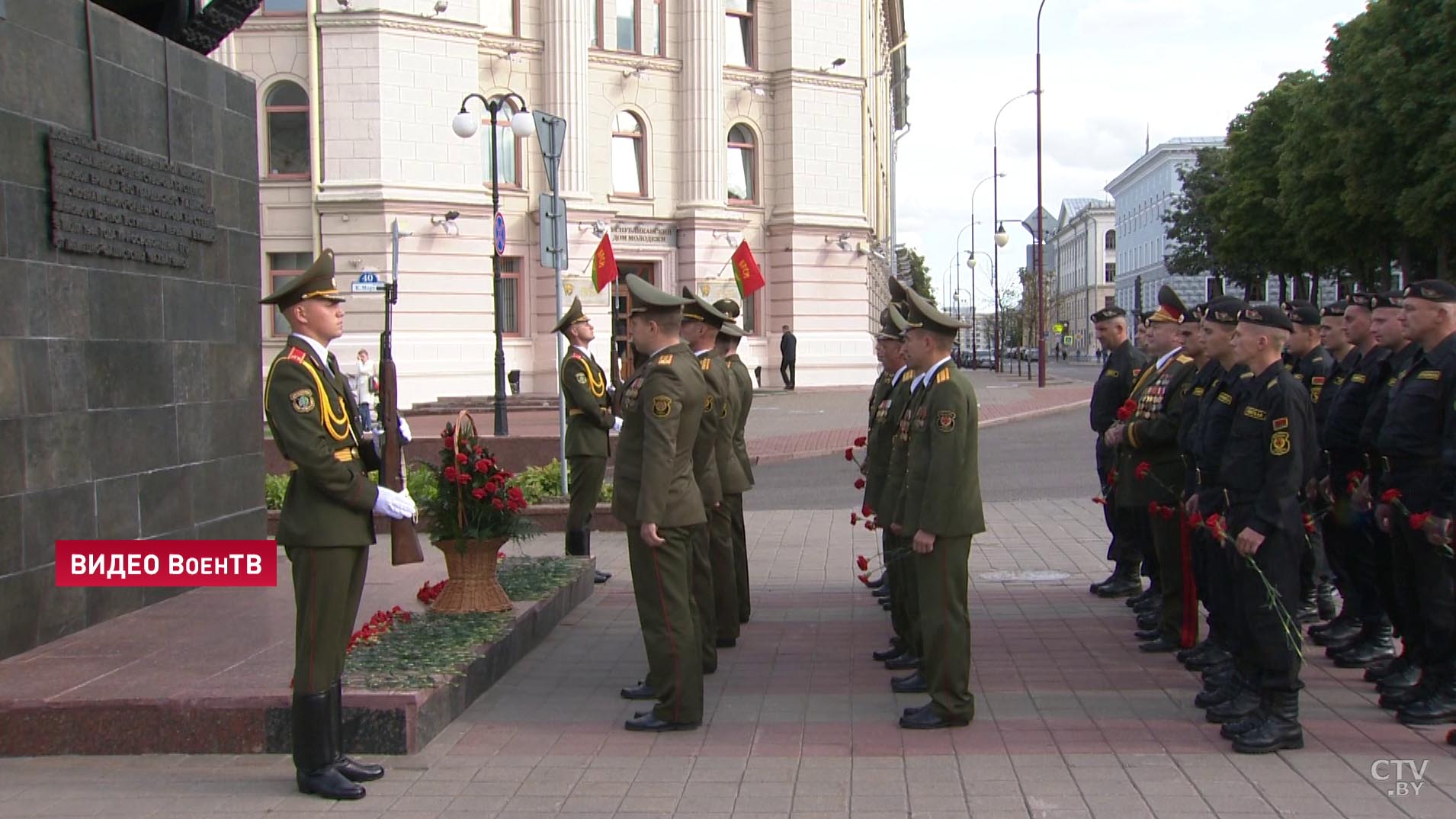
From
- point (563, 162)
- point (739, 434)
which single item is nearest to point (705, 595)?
point (739, 434)

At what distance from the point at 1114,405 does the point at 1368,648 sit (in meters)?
2.47

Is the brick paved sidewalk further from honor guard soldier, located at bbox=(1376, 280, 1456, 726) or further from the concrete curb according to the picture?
the concrete curb

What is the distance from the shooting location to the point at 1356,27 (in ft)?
131

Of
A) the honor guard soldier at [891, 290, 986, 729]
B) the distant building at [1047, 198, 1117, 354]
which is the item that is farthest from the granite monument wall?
the distant building at [1047, 198, 1117, 354]

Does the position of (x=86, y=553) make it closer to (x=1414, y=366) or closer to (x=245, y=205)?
(x=245, y=205)

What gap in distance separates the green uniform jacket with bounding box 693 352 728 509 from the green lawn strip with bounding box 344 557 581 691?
1466 millimetres

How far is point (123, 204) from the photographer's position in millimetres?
8555

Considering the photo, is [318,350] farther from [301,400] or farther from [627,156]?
[627,156]

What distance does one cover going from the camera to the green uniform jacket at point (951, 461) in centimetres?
653

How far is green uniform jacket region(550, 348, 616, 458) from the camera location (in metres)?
10.4

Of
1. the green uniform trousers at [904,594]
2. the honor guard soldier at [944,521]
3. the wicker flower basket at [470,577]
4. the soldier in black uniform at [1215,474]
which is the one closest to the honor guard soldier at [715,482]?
the green uniform trousers at [904,594]

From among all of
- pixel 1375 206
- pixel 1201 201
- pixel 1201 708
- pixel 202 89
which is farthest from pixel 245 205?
pixel 1201 201

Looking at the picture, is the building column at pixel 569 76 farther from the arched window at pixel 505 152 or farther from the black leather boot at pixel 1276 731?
the black leather boot at pixel 1276 731

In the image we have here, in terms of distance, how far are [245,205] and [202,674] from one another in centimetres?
453
